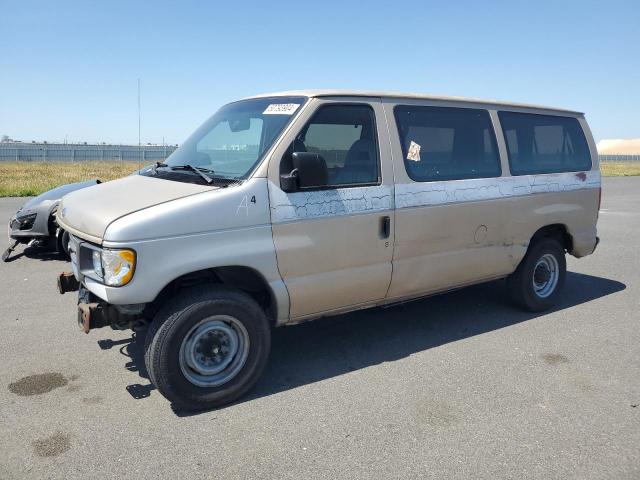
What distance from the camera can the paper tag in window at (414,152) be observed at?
445 cm

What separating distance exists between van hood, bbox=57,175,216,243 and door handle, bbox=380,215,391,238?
1363mm

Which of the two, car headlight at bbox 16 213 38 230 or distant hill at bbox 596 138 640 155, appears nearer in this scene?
car headlight at bbox 16 213 38 230

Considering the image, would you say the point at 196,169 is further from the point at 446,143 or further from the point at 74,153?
the point at 74,153

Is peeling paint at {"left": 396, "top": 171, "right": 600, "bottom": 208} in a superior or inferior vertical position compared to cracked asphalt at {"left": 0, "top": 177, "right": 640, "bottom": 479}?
superior

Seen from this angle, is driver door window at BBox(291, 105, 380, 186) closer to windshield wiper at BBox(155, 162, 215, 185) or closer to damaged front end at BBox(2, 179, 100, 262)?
windshield wiper at BBox(155, 162, 215, 185)

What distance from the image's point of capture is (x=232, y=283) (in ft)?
13.2

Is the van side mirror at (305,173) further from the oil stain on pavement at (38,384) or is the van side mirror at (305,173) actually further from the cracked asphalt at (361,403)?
the oil stain on pavement at (38,384)

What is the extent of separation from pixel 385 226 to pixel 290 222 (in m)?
0.86

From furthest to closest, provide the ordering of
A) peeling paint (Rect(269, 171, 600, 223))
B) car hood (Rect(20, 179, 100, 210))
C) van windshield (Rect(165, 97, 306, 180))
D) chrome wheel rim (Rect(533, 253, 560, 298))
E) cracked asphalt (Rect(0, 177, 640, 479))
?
car hood (Rect(20, 179, 100, 210)) < chrome wheel rim (Rect(533, 253, 560, 298)) < van windshield (Rect(165, 97, 306, 180)) < peeling paint (Rect(269, 171, 600, 223)) < cracked asphalt (Rect(0, 177, 640, 479))

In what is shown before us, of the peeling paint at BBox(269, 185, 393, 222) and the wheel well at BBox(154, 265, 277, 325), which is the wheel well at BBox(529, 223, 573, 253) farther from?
the wheel well at BBox(154, 265, 277, 325)

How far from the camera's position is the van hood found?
346 centimetres

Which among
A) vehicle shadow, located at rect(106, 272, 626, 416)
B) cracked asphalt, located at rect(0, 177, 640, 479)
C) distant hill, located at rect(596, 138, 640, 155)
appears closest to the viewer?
cracked asphalt, located at rect(0, 177, 640, 479)

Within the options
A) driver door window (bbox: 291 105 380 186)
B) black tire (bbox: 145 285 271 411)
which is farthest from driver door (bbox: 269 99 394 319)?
black tire (bbox: 145 285 271 411)

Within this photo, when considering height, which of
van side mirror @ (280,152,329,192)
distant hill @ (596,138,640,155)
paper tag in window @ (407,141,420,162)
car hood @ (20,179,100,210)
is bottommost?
car hood @ (20,179,100,210)
